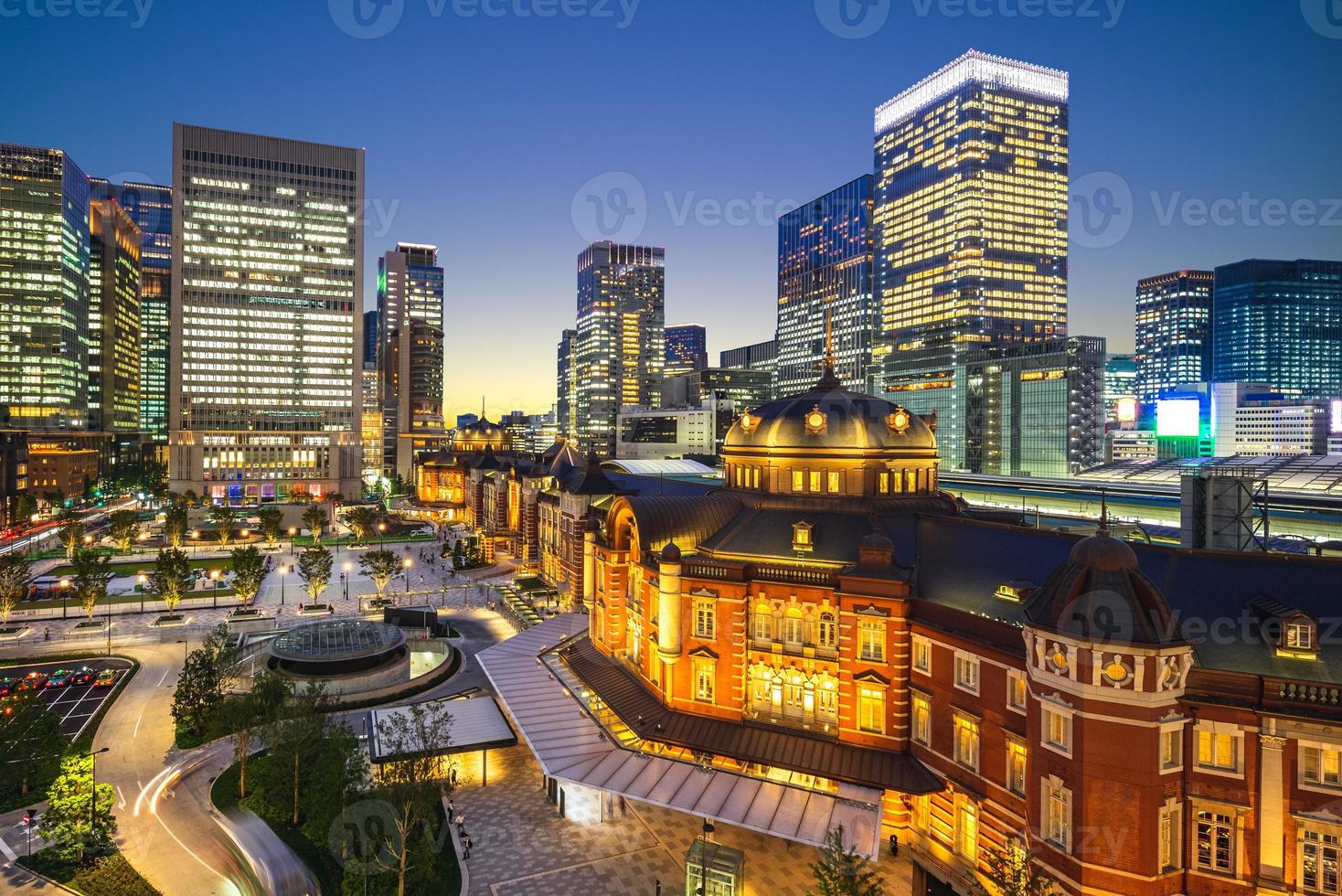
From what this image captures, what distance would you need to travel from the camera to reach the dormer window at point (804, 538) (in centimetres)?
4547

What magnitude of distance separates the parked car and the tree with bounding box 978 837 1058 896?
64.6 meters

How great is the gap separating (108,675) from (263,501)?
421ft

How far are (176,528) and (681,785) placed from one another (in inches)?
4125

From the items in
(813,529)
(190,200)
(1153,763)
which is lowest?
(1153,763)

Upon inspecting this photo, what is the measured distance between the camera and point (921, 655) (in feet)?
123

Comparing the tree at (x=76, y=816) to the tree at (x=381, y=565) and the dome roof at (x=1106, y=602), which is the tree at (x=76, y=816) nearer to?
the dome roof at (x=1106, y=602)

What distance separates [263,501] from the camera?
577ft

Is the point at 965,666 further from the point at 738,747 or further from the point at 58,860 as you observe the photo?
the point at 58,860

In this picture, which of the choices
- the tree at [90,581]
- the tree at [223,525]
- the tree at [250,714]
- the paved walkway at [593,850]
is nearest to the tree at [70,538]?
the tree at [223,525]

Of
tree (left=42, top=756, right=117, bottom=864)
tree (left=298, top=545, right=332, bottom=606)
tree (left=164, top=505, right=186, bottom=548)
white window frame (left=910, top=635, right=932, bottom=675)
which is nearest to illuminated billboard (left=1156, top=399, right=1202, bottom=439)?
white window frame (left=910, top=635, right=932, bottom=675)

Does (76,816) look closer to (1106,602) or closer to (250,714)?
(250,714)

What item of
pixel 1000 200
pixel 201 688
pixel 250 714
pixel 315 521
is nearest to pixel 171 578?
pixel 201 688

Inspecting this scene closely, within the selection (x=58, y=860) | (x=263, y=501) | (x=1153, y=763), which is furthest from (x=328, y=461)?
(x=1153, y=763)

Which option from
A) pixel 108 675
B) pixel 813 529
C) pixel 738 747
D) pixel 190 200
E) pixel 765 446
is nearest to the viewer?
pixel 738 747
